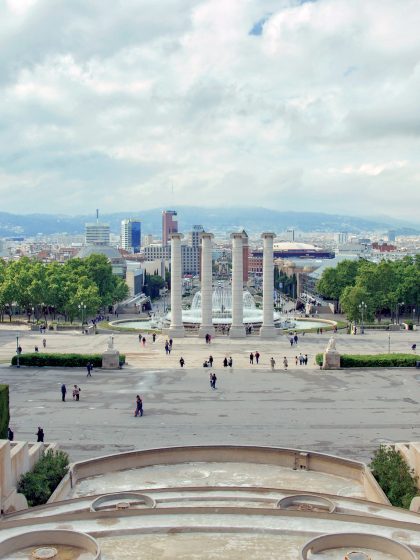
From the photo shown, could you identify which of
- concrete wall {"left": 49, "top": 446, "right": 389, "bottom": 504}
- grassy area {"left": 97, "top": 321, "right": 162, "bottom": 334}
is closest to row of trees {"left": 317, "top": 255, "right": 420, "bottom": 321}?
grassy area {"left": 97, "top": 321, "right": 162, "bottom": 334}

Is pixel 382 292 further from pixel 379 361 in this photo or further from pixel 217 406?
pixel 217 406

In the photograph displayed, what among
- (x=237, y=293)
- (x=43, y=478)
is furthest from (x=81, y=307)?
(x=43, y=478)

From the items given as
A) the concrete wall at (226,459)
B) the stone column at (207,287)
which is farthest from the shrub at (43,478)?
the stone column at (207,287)

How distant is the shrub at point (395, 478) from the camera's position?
1966 cm

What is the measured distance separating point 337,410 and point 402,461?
13.5 m

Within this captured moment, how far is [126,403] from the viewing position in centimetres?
3622

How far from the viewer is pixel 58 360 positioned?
47.2m

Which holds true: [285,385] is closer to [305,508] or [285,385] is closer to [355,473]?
[355,473]

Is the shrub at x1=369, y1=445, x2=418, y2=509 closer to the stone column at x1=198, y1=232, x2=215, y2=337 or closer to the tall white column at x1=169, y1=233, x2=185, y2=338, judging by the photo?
the stone column at x1=198, y1=232, x2=215, y2=337

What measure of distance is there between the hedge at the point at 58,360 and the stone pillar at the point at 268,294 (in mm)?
24620

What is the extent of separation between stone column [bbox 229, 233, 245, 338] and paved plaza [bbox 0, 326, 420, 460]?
493 inches

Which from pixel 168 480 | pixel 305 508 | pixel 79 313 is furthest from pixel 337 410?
pixel 79 313

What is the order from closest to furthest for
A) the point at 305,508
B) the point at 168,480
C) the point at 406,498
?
the point at 305,508 < the point at 406,498 < the point at 168,480

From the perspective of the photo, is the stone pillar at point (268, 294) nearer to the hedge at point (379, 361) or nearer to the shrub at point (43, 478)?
the hedge at point (379, 361)
